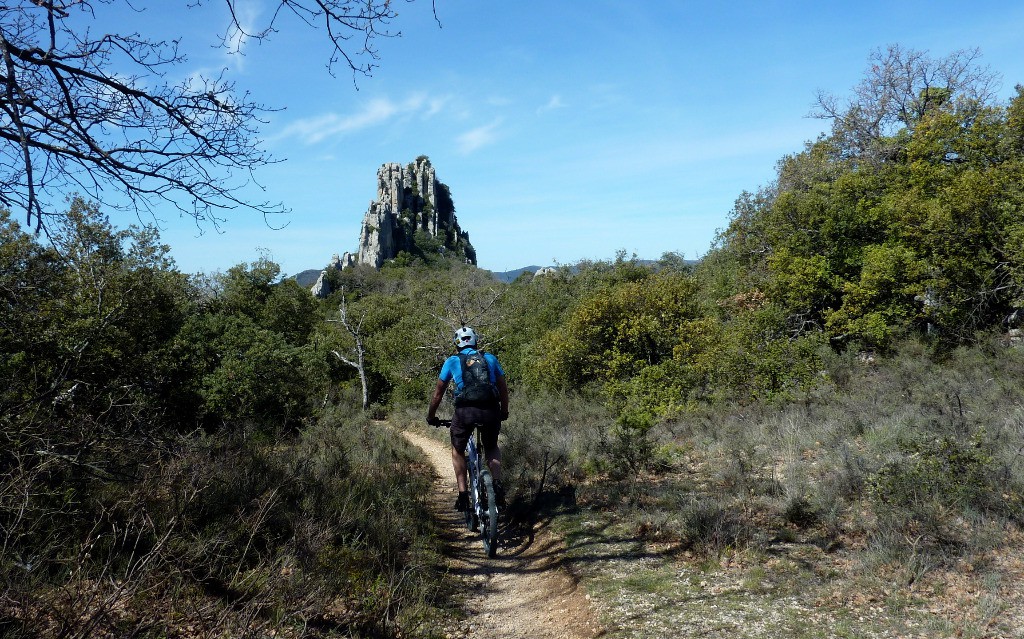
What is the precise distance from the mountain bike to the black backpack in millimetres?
335

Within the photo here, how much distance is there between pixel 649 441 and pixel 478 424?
391cm

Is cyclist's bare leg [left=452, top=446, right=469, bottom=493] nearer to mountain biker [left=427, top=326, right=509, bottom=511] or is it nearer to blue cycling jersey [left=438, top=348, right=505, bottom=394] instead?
mountain biker [left=427, top=326, right=509, bottom=511]

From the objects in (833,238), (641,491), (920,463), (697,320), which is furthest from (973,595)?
(833,238)

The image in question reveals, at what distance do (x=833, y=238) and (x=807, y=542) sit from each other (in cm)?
1372

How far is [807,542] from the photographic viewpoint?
16.7 feet

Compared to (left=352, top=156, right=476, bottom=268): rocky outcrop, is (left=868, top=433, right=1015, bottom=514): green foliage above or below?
below

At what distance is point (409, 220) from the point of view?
413ft

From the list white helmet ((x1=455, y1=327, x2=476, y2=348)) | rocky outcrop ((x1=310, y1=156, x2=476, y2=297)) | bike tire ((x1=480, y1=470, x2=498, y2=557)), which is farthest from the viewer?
rocky outcrop ((x1=310, y1=156, x2=476, y2=297))

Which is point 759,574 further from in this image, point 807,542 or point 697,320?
point 697,320

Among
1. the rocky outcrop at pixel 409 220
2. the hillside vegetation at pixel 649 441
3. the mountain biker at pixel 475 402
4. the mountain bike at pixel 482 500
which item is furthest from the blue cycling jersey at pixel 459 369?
the rocky outcrop at pixel 409 220

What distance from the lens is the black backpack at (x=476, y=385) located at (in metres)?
5.90

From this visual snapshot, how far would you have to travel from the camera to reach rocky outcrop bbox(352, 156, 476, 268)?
110 meters

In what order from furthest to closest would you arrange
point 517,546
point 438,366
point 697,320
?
point 438,366
point 697,320
point 517,546

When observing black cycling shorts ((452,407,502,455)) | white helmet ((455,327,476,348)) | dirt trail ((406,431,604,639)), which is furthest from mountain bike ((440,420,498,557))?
white helmet ((455,327,476,348))
